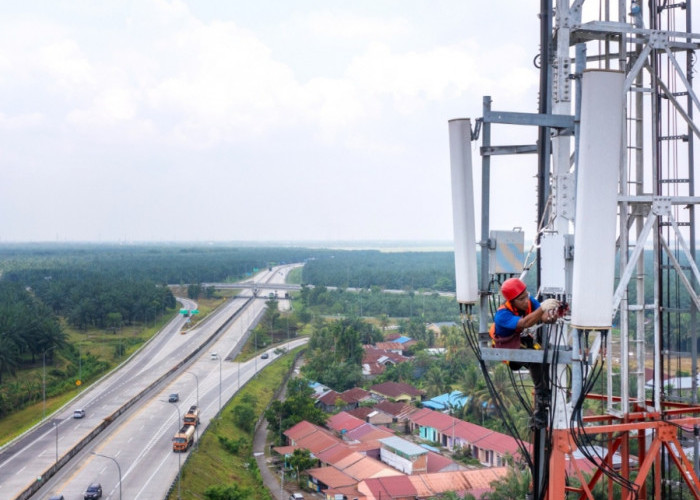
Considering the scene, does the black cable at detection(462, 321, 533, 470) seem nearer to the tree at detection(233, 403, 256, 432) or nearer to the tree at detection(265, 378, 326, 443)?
the tree at detection(265, 378, 326, 443)

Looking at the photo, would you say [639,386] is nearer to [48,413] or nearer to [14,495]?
[14,495]

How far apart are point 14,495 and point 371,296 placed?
71418mm

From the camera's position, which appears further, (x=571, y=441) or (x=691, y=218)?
(x=691, y=218)

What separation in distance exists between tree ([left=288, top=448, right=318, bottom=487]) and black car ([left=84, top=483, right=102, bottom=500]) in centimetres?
865

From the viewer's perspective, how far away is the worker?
5844 mm

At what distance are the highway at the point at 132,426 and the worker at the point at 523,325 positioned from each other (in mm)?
19944

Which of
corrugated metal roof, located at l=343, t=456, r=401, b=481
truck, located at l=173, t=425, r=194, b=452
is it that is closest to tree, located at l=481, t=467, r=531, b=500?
corrugated metal roof, located at l=343, t=456, r=401, b=481

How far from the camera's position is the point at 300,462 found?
2883 cm

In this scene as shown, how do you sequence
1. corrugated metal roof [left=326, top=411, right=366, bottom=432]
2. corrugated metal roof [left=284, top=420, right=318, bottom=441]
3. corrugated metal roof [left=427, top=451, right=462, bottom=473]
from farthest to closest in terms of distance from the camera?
corrugated metal roof [left=326, top=411, right=366, bottom=432] < corrugated metal roof [left=284, top=420, right=318, bottom=441] < corrugated metal roof [left=427, top=451, right=462, bottom=473]

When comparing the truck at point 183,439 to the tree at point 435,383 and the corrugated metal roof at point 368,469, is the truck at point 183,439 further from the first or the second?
the tree at point 435,383

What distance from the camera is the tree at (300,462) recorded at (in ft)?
94.6

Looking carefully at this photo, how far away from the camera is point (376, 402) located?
136 feet

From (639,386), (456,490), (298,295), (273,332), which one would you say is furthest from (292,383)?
(298,295)

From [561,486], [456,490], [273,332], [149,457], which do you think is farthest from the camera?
[273,332]
